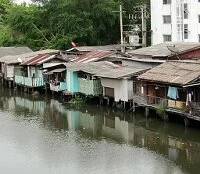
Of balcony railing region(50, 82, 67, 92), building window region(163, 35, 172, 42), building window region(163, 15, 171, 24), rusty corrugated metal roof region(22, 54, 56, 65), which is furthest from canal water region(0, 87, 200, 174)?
building window region(163, 15, 171, 24)

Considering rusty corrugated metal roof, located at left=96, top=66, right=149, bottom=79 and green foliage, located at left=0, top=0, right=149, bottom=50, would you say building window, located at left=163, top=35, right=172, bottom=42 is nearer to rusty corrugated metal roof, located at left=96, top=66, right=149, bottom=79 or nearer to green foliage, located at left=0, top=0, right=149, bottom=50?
green foliage, located at left=0, top=0, right=149, bottom=50

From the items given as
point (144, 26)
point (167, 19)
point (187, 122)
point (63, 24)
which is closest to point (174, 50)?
point (187, 122)

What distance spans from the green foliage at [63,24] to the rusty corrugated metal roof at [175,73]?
95.7 ft

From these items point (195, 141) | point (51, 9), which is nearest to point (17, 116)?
point (195, 141)

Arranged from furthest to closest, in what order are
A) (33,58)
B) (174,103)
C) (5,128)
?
(33,58), (5,128), (174,103)

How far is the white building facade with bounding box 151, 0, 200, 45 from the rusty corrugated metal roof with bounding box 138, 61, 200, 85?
2073cm

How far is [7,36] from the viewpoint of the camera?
7525 cm

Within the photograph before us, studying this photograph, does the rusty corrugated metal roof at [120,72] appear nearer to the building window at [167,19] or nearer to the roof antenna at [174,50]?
the roof antenna at [174,50]

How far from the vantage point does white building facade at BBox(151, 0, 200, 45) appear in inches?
2181

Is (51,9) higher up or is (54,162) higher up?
(51,9)

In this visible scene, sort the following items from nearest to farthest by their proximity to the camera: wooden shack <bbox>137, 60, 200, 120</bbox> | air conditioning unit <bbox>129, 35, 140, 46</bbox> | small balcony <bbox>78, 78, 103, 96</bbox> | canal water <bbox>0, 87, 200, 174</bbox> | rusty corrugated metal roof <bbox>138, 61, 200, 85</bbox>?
canal water <bbox>0, 87, 200, 174</bbox> → wooden shack <bbox>137, 60, 200, 120</bbox> → rusty corrugated metal roof <bbox>138, 61, 200, 85</bbox> → small balcony <bbox>78, 78, 103, 96</bbox> → air conditioning unit <bbox>129, 35, 140, 46</bbox>

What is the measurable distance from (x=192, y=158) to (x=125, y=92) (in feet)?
41.0

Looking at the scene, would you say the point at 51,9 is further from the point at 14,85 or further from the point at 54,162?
the point at 54,162

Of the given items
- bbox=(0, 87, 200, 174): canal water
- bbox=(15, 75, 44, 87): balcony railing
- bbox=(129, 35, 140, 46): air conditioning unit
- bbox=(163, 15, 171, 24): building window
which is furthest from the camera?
bbox=(129, 35, 140, 46): air conditioning unit
